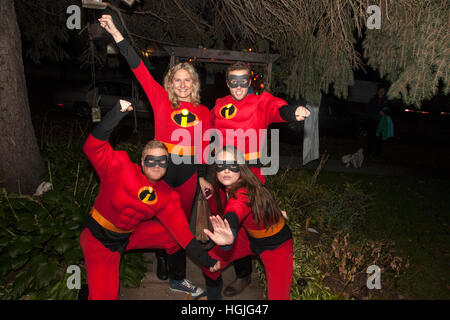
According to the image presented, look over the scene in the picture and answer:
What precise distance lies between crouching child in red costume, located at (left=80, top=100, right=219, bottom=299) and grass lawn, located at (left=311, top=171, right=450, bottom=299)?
242cm

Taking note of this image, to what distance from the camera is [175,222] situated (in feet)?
8.70

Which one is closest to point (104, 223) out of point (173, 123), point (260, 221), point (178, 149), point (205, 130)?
point (178, 149)

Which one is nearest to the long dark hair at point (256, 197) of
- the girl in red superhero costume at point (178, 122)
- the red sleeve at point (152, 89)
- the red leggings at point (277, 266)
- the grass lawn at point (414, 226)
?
the red leggings at point (277, 266)

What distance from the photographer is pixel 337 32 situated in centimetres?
403

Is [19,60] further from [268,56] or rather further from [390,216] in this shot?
[390,216]

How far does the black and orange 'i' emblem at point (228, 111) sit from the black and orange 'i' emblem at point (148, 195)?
109 centimetres

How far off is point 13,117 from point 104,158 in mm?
2732

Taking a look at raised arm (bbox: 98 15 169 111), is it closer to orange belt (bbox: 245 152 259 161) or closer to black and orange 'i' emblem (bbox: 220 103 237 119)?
black and orange 'i' emblem (bbox: 220 103 237 119)

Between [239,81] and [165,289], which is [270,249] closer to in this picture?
[165,289]

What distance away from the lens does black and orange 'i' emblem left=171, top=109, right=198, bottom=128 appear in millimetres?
3055

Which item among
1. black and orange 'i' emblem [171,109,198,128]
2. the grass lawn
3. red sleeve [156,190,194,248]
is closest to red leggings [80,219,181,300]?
red sleeve [156,190,194,248]

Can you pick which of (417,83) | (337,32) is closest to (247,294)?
(417,83)
